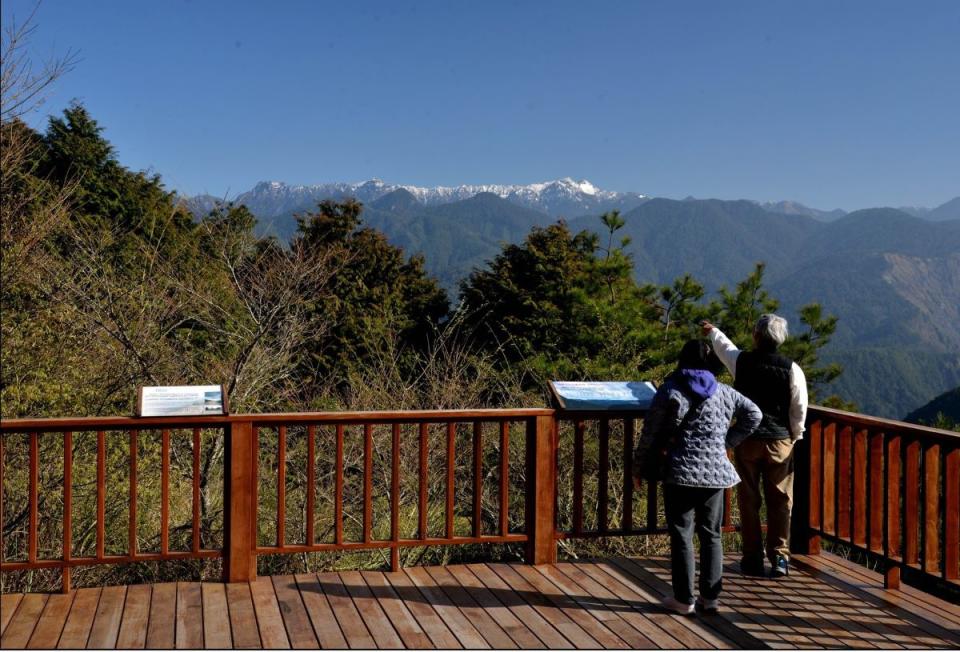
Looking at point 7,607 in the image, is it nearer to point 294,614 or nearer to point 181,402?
point 181,402

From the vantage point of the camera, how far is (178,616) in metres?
3.32

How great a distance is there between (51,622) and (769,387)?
3406 millimetres

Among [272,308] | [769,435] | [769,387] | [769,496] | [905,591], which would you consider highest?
[272,308]

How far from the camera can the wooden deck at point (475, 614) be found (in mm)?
3150

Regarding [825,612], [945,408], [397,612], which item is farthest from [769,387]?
[945,408]

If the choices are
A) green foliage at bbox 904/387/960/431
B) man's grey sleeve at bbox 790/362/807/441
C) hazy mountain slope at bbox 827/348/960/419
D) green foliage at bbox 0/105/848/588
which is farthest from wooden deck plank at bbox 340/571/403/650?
hazy mountain slope at bbox 827/348/960/419

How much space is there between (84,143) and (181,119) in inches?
191

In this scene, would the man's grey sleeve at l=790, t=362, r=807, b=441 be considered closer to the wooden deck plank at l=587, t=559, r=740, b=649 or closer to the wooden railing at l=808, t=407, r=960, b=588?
the wooden railing at l=808, t=407, r=960, b=588

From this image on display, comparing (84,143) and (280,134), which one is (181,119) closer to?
(84,143)

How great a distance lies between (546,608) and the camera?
354 cm

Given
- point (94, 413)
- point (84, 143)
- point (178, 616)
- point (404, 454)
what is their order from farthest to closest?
1. point (84, 143)
2. point (404, 454)
3. point (94, 413)
4. point (178, 616)

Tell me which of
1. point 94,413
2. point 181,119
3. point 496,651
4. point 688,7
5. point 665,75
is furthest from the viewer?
point 665,75

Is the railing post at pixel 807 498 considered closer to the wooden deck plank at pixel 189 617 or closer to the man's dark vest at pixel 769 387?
the man's dark vest at pixel 769 387

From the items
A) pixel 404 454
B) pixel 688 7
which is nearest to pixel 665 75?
pixel 688 7
